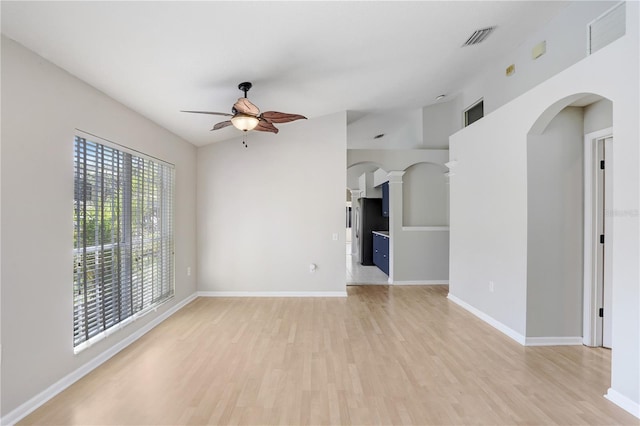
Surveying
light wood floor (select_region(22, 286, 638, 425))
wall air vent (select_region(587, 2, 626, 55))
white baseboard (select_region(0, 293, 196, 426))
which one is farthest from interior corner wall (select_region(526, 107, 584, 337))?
white baseboard (select_region(0, 293, 196, 426))

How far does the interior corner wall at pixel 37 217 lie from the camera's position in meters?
1.88

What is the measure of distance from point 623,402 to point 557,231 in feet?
5.29

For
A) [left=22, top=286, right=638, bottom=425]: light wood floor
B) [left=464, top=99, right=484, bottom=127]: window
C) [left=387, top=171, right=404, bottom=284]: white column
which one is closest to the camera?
[left=22, top=286, right=638, bottom=425]: light wood floor

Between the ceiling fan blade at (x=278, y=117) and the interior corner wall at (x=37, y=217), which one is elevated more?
the ceiling fan blade at (x=278, y=117)

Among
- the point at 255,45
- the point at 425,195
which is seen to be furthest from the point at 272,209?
the point at 425,195

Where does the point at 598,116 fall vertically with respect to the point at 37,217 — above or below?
above

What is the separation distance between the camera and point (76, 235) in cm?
247

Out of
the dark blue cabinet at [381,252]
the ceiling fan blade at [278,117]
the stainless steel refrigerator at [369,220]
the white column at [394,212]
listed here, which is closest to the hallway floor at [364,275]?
the dark blue cabinet at [381,252]

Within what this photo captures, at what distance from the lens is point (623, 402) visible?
2080 millimetres

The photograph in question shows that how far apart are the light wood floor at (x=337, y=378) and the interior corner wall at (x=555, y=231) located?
35 centimetres

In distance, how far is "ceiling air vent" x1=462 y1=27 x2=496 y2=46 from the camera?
314cm

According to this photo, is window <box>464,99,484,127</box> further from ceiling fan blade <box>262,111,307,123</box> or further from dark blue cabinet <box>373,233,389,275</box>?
ceiling fan blade <box>262,111,307,123</box>

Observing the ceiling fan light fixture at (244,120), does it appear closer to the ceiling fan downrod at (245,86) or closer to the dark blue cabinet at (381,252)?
the ceiling fan downrod at (245,86)

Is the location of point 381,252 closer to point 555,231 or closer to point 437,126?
point 437,126
